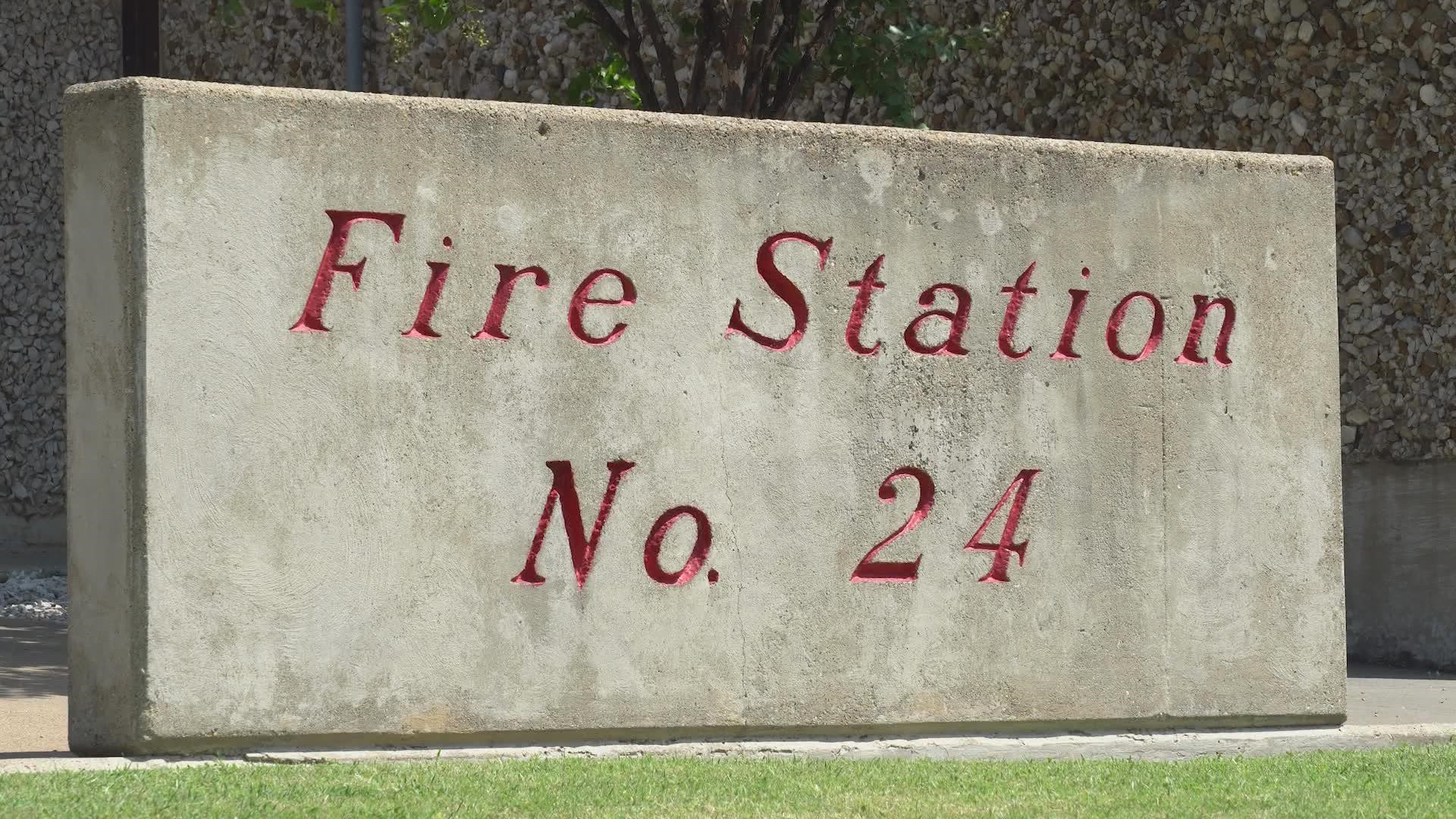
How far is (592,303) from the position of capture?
5.92 metres

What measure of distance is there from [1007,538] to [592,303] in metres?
1.62

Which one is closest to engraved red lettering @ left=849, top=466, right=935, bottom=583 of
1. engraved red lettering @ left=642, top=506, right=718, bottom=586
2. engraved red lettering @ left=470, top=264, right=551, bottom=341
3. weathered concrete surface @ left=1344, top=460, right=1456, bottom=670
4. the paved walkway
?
engraved red lettering @ left=642, top=506, right=718, bottom=586

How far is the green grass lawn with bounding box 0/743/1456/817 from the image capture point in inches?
188

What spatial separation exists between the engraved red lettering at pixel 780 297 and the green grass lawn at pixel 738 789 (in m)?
1.33

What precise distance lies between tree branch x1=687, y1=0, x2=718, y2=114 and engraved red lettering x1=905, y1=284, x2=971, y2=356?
11.7ft

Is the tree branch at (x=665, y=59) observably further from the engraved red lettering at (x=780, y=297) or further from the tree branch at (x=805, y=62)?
the engraved red lettering at (x=780, y=297)

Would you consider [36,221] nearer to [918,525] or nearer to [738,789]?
[918,525]

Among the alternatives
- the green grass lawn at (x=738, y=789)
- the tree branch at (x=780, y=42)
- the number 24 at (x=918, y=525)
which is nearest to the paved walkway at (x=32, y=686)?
the green grass lawn at (x=738, y=789)

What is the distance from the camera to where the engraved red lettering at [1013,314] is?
6445mm

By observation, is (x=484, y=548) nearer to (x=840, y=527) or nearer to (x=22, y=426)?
(x=840, y=527)

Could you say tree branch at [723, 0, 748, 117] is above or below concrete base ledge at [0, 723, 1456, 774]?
above

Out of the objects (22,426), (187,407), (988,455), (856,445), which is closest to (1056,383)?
(988,455)

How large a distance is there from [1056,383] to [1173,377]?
1.56 ft

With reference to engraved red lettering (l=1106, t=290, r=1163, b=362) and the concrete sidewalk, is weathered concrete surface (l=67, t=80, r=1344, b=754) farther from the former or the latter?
the concrete sidewalk
